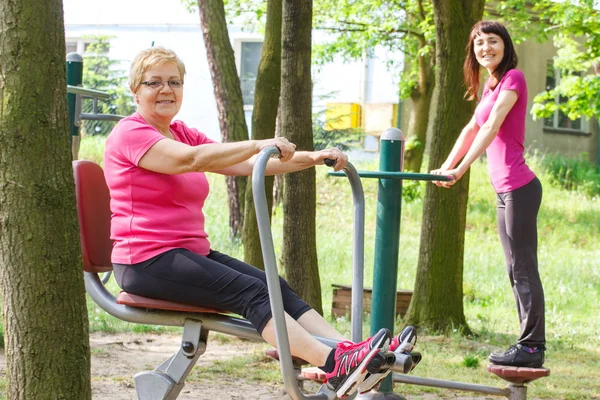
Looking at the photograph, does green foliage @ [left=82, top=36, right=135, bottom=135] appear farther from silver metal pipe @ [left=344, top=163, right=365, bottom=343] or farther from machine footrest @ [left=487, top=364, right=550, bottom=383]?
silver metal pipe @ [left=344, top=163, right=365, bottom=343]

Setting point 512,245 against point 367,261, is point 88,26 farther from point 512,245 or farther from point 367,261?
point 512,245

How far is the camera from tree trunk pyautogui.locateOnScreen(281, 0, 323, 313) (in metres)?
5.50

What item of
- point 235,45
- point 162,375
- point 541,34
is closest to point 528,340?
point 162,375

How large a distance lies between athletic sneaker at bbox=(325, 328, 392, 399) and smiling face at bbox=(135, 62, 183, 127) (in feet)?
3.53

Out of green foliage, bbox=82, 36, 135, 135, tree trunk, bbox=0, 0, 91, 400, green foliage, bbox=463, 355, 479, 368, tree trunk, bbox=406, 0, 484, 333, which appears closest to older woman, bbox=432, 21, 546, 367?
green foliage, bbox=463, 355, 479, 368

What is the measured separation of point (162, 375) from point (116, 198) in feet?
2.14

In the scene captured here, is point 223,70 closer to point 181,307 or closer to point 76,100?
point 76,100

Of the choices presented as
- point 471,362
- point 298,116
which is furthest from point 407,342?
point 471,362

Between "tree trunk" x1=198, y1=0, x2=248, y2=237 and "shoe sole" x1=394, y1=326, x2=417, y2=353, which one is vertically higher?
"tree trunk" x1=198, y1=0, x2=248, y2=237

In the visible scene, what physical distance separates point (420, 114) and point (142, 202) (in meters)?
13.1

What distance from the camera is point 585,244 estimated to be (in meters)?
13.8

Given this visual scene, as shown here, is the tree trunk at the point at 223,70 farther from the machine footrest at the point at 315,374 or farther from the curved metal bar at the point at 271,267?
the curved metal bar at the point at 271,267

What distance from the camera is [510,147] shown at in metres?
4.53

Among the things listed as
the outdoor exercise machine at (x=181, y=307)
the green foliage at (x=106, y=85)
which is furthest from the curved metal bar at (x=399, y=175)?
the green foliage at (x=106, y=85)
